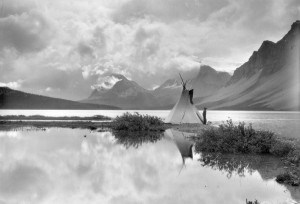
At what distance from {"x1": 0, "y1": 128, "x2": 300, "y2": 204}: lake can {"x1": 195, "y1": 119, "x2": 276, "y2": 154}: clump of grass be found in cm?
203

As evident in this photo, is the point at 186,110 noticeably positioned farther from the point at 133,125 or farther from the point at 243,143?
the point at 243,143

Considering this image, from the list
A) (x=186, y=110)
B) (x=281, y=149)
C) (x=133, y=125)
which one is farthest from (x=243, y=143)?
(x=186, y=110)

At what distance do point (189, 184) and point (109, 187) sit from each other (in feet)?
9.25

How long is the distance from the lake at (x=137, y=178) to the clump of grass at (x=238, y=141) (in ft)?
6.65

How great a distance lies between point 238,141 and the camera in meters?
21.2

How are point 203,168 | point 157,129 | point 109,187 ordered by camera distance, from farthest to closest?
point 157,129, point 203,168, point 109,187

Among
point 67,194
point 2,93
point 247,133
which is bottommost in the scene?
point 67,194

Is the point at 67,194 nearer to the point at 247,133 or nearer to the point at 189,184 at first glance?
the point at 189,184

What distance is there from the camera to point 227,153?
67.6 ft

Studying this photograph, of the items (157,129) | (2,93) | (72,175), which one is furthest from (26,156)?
(2,93)

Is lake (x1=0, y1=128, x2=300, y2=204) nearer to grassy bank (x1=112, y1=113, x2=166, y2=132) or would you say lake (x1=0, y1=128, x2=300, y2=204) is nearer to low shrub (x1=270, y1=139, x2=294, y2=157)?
low shrub (x1=270, y1=139, x2=294, y2=157)

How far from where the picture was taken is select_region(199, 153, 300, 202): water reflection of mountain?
46.7 feet

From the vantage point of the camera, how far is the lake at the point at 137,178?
1006 cm

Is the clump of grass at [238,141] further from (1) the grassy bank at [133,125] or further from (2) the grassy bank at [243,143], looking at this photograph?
(1) the grassy bank at [133,125]
